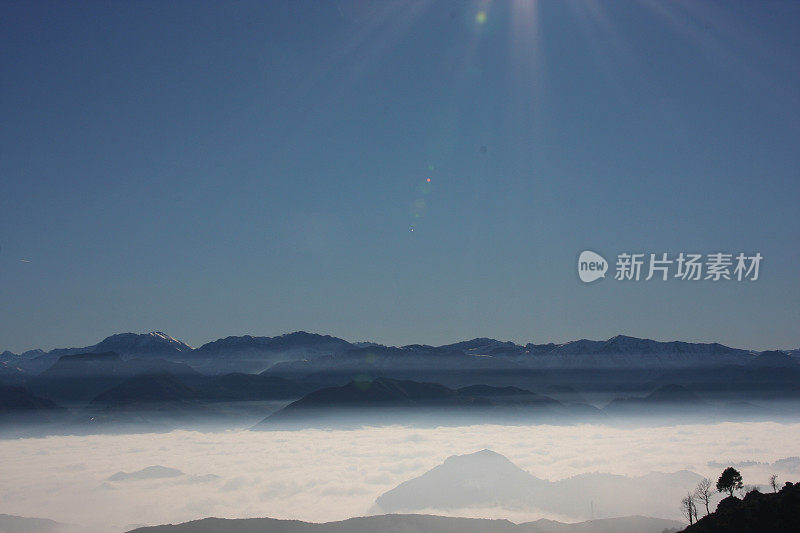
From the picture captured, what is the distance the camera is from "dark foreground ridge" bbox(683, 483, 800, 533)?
133 meters

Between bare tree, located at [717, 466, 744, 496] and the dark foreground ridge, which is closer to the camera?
the dark foreground ridge

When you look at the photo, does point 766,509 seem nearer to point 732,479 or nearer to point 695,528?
point 695,528

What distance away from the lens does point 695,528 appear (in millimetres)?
143250

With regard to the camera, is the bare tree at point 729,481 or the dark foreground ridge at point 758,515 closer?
the dark foreground ridge at point 758,515

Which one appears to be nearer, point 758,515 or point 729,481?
point 758,515

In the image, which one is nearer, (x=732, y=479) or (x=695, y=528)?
(x=695, y=528)

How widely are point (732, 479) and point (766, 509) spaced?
3608cm

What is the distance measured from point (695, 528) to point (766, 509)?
17384 millimetres

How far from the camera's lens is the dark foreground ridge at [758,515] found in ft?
437

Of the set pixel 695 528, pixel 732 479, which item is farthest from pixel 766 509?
pixel 732 479

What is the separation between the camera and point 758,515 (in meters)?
136

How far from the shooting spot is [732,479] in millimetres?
169625
